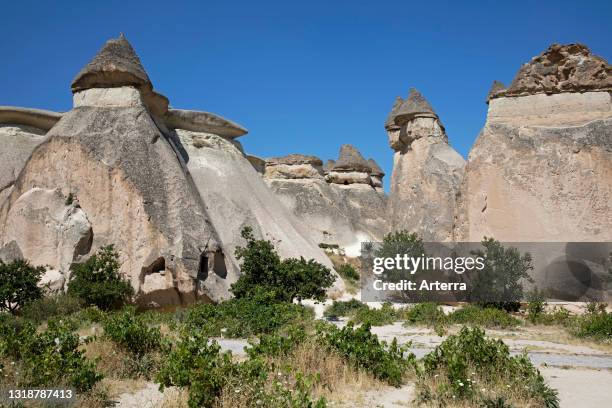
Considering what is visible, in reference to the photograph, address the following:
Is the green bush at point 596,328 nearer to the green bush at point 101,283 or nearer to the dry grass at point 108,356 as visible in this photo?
the dry grass at point 108,356

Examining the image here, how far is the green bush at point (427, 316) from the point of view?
32.5 ft

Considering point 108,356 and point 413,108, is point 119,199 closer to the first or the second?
point 108,356

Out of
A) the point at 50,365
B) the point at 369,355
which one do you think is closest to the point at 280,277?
the point at 369,355

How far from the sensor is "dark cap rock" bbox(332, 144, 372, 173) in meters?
29.9

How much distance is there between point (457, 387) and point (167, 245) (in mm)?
8704

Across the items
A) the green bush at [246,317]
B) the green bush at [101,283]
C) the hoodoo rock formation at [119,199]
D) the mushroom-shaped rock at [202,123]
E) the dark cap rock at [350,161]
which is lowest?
the green bush at [246,317]

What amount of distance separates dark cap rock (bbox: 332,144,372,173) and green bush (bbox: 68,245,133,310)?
63.7 ft

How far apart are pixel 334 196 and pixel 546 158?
52.6 feet

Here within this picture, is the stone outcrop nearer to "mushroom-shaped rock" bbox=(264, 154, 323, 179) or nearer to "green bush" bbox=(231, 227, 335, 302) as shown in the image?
"mushroom-shaped rock" bbox=(264, 154, 323, 179)

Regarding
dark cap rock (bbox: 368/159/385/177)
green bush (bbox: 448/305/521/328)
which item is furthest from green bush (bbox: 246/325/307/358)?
dark cap rock (bbox: 368/159/385/177)

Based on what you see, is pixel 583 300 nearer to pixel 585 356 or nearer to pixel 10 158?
pixel 585 356

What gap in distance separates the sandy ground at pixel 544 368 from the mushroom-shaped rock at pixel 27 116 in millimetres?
11135

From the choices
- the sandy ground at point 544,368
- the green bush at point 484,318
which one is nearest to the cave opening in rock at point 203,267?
the sandy ground at point 544,368

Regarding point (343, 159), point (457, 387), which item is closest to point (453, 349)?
point (457, 387)
